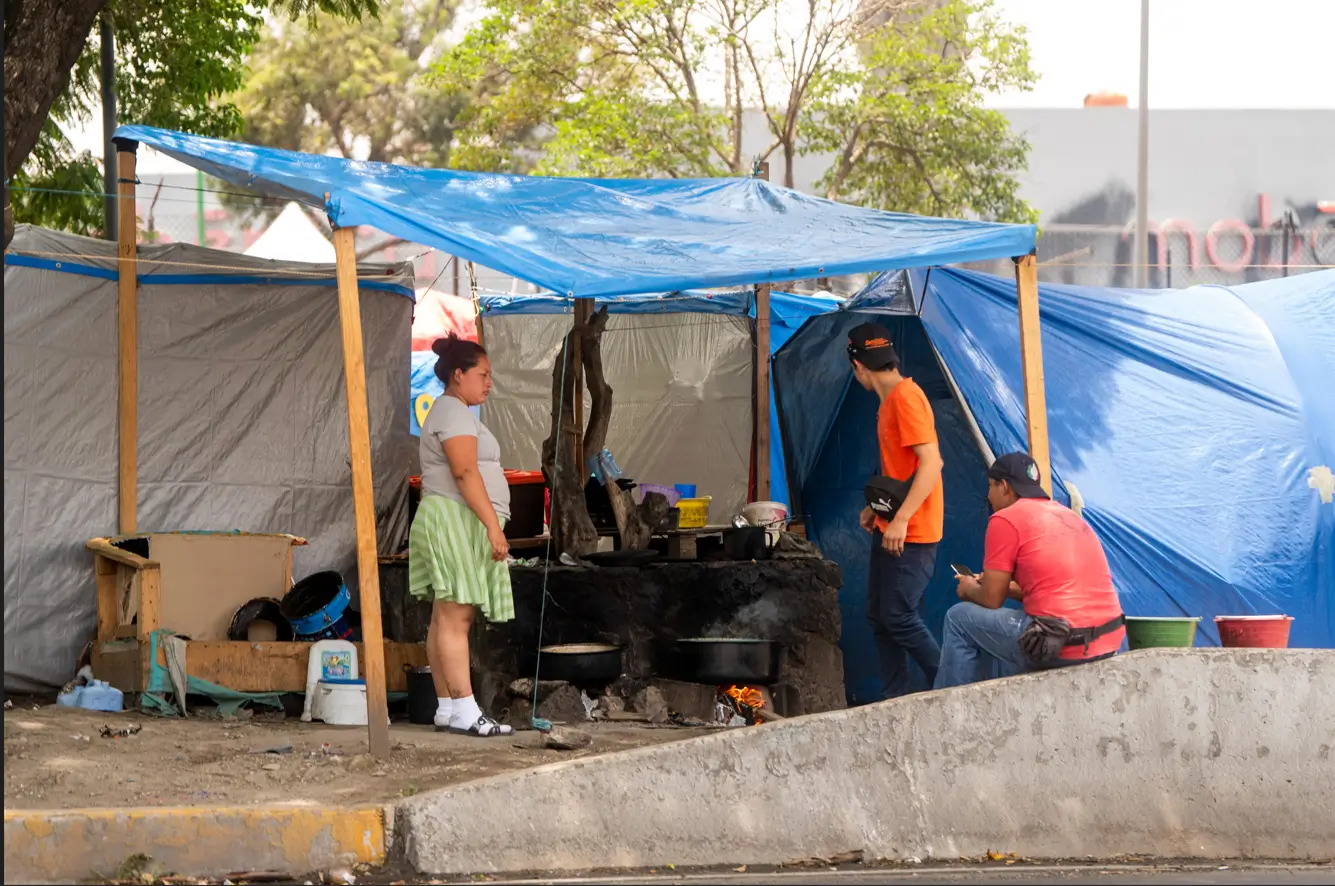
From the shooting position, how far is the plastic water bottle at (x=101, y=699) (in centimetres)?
780

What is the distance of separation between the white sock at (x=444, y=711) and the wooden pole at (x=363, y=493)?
2.63ft

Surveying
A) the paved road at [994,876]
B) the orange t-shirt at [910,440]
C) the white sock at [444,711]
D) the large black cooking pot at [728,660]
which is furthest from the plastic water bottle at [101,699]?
the orange t-shirt at [910,440]

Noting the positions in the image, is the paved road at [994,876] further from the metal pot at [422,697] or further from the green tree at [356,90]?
the green tree at [356,90]

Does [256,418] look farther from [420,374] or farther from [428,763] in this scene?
[420,374]

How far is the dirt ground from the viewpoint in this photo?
18.2 feet

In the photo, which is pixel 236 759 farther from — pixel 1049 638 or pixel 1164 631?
pixel 1164 631

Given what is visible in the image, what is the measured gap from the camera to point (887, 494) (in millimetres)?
7383

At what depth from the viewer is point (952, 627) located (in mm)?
6773

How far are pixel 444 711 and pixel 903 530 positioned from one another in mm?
2357

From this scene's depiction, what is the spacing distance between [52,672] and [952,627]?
5.00 meters

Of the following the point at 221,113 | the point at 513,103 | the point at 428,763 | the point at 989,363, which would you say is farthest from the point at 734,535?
the point at 513,103

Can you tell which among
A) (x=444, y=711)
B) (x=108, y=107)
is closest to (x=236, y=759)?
(x=444, y=711)

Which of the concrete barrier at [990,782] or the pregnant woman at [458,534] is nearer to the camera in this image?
the concrete barrier at [990,782]

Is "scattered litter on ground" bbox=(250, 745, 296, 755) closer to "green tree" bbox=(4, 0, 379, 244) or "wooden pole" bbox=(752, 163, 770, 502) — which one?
"wooden pole" bbox=(752, 163, 770, 502)
